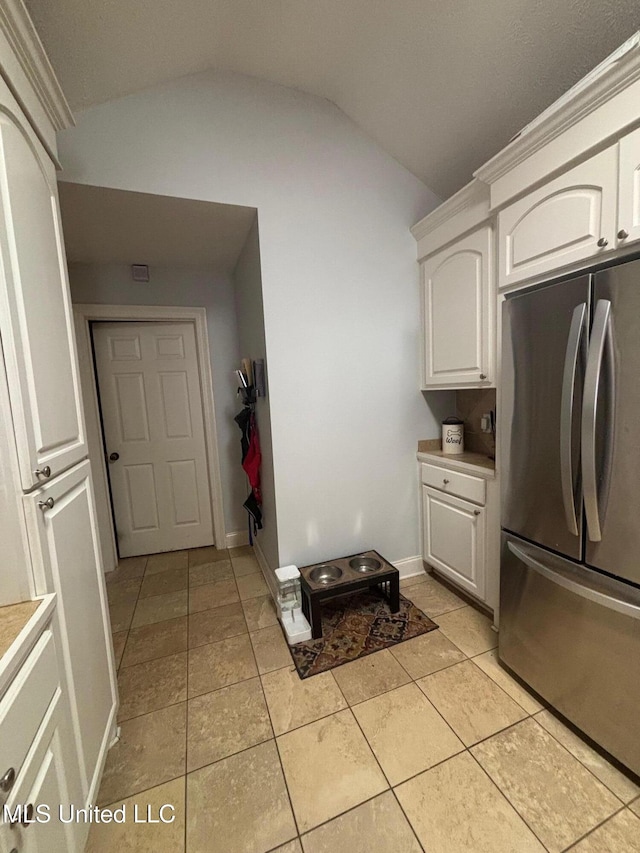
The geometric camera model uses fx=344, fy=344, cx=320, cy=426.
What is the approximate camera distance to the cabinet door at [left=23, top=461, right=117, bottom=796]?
0.94m

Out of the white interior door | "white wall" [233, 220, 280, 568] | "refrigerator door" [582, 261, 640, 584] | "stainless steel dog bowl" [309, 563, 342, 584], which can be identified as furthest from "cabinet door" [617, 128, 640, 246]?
the white interior door

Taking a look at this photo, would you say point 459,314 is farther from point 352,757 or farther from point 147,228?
point 352,757

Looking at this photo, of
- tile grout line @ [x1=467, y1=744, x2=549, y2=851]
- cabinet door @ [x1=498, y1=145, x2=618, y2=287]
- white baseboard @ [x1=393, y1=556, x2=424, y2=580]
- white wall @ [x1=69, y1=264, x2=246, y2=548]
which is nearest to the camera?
tile grout line @ [x1=467, y1=744, x2=549, y2=851]

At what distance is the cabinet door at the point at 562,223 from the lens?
1.17 m

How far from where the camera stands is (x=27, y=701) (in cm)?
74

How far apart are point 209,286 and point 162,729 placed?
2.84 m

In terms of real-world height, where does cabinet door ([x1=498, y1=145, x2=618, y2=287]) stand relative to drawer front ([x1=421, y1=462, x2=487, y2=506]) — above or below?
above

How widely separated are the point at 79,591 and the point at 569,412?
1.78 meters

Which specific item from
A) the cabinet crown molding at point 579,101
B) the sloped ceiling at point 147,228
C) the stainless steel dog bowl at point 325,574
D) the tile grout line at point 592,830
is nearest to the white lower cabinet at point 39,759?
the stainless steel dog bowl at point 325,574

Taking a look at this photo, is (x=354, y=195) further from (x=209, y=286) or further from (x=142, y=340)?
(x=142, y=340)

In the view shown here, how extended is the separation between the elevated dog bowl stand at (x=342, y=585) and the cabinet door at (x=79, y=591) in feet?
3.09

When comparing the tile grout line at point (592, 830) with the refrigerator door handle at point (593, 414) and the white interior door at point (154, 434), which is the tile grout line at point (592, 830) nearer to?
the refrigerator door handle at point (593, 414)

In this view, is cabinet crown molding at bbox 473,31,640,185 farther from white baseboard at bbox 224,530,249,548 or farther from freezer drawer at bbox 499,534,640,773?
white baseboard at bbox 224,530,249,548

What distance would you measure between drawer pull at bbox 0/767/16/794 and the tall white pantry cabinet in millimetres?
18
